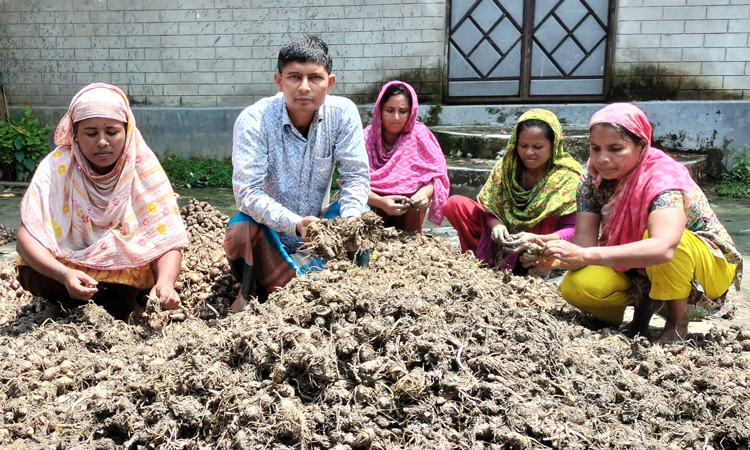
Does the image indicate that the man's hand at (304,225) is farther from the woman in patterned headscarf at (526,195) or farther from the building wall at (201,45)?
the building wall at (201,45)

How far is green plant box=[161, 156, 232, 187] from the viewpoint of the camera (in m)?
8.20

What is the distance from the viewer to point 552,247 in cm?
294

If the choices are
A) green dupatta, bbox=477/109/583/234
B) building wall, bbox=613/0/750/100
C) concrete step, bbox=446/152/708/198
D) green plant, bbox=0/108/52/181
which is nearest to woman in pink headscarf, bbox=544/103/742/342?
green dupatta, bbox=477/109/583/234

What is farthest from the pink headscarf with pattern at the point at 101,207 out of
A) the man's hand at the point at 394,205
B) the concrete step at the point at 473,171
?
the concrete step at the point at 473,171

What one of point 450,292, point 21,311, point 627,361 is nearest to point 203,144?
point 21,311

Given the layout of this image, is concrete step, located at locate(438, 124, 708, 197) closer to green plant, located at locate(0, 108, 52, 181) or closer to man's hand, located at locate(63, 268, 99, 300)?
man's hand, located at locate(63, 268, 99, 300)

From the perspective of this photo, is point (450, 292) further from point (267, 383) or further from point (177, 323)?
point (177, 323)

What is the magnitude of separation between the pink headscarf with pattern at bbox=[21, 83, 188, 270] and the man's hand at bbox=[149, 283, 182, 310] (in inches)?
9.0

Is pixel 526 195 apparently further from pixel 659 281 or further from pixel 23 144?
pixel 23 144

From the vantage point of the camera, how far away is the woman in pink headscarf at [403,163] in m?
4.46

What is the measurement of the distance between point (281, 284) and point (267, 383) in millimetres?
1194

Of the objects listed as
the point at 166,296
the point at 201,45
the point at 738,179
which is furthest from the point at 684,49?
the point at 166,296

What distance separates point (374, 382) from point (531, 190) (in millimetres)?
2273

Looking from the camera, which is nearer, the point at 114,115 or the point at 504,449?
the point at 504,449
